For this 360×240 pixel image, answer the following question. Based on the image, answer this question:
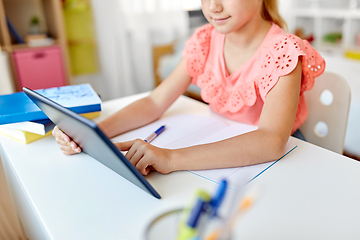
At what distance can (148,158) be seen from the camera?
623 millimetres

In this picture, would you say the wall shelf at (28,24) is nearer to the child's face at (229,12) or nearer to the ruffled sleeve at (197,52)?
the ruffled sleeve at (197,52)

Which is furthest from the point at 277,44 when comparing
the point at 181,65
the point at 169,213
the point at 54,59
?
the point at 54,59

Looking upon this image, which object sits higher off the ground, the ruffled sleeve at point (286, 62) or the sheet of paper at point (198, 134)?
the ruffled sleeve at point (286, 62)

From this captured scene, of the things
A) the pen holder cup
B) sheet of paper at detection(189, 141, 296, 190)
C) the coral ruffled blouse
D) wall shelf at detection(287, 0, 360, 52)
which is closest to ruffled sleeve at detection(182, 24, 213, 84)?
the coral ruffled blouse

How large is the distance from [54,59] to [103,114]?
1.46 m

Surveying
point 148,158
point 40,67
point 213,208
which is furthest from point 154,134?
point 40,67

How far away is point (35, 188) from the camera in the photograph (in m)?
0.60

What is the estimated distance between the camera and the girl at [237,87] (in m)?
→ 0.65

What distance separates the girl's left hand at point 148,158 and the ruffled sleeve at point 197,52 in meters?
0.42

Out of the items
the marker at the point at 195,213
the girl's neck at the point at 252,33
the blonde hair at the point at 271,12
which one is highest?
the blonde hair at the point at 271,12

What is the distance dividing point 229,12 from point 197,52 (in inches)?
8.7

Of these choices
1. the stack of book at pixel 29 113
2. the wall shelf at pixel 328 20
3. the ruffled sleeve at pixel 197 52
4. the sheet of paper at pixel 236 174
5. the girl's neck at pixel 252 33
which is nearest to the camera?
the sheet of paper at pixel 236 174

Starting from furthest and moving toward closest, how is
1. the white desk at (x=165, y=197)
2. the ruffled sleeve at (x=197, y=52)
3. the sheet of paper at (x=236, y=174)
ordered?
1. the ruffled sleeve at (x=197, y=52)
2. the sheet of paper at (x=236, y=174)
3. the white desk at (x=165, y=197)

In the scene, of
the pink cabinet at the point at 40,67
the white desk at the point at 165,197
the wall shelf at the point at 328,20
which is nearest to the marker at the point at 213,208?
the white desk at the point at 165,197
